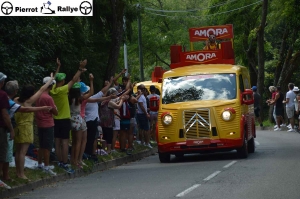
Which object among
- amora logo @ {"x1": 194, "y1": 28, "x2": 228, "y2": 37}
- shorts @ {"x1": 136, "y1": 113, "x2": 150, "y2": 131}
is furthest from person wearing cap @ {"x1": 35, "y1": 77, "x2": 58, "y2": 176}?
amora logo @ {"x1": 194, "y1": 28, "x2": 228, "y2": 37}

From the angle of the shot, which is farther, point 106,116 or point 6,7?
point 106,116

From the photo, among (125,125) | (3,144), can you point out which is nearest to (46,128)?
(3,144)

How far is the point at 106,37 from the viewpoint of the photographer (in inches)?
1284

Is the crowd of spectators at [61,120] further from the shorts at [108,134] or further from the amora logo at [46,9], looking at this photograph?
the amora logo at [46,9]

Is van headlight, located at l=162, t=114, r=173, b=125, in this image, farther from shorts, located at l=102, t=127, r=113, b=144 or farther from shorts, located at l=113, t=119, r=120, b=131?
shorts, located at l=113, t=119, r=120, b=131

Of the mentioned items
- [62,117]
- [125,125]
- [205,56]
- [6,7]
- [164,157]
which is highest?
[6,7]

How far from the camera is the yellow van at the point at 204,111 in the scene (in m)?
19.9

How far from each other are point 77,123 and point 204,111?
361 cm

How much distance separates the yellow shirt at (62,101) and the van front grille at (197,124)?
3815 millimetres

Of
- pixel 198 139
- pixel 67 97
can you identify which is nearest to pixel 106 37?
pixel 198 139

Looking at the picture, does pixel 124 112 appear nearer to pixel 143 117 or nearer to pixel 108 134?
pixel 108 134

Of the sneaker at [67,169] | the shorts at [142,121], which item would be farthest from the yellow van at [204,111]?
the sneaker at [67,169]

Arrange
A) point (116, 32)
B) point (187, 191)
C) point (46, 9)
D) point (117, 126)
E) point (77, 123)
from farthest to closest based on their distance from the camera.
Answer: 1. point (116, 32)
2. point (117, 126)
3. point (46, 9)
4. point (77, 123)
5. point (187, 191)

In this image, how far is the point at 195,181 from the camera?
47.9 ft
